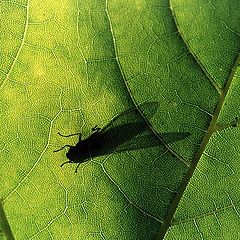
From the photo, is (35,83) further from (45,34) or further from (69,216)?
(69,216)

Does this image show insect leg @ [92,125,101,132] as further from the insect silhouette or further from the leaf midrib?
the leaf midrib

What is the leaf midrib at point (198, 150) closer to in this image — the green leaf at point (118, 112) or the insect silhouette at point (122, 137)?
the green leaf at point (118, 112)

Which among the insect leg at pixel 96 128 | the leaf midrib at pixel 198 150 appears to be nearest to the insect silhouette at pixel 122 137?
the insect leg at pixel 96 128

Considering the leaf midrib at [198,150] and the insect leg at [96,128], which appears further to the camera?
the insect leg at [96,128]

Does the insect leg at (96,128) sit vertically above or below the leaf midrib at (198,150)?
above

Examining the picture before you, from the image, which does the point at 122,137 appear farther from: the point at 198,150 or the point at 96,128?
the point at 198,150

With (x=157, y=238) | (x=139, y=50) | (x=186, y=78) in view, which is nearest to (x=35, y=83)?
(x=139, y=50)
